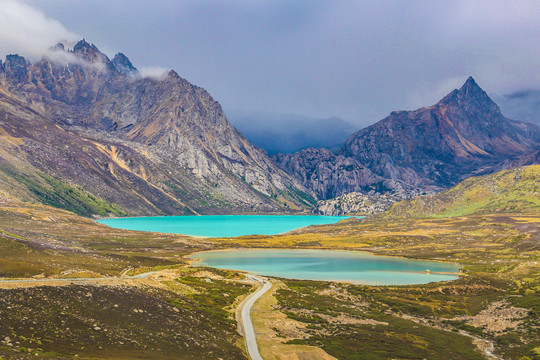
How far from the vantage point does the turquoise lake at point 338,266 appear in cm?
12925

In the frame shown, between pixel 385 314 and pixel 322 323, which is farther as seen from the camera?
pixel 385 314

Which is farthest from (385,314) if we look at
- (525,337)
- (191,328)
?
(191,328)

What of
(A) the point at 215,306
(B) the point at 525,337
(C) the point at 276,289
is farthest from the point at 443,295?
(A) the point at 215,306

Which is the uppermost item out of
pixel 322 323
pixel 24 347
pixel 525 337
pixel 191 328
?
pixel 24 347

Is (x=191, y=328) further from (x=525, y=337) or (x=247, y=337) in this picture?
(x=525, y=337)

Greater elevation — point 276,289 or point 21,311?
point 21,311

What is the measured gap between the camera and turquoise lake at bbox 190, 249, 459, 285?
129 meters

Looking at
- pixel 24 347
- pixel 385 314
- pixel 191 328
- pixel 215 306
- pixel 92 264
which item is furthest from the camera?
pixel 92 264

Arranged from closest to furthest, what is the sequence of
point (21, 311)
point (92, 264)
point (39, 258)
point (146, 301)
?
point (21, 311), point (146, 301), point (39, 258), point (92, 264)

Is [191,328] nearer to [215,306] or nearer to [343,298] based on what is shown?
[215,306]

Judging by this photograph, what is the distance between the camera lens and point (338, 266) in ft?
515

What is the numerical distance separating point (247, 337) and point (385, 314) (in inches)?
1319

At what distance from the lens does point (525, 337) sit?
67.1 metres

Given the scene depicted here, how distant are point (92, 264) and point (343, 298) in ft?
214
